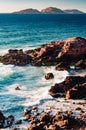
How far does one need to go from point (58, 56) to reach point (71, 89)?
15.9 metres

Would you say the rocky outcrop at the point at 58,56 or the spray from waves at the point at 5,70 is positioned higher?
the rocky outcrop at the point at 58,56

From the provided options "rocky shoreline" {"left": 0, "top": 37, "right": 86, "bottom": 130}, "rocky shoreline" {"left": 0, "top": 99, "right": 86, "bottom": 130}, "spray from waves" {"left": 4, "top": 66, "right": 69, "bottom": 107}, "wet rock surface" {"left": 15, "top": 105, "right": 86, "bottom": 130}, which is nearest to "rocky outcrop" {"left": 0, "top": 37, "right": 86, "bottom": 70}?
"rocky shoreline" {"left": 0, "top": 37, "right": 86, "bottom": 130}

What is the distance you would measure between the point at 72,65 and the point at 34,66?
5.40 meters

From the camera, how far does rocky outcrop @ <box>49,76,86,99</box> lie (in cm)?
2984


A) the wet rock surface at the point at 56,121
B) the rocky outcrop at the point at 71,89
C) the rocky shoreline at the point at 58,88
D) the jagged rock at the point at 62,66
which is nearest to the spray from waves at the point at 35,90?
the rocky shoreline at the point at 58,88

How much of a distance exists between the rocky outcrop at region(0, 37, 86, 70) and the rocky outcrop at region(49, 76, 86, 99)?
10396mm

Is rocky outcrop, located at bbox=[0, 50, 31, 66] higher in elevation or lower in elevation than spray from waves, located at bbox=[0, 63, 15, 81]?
higher

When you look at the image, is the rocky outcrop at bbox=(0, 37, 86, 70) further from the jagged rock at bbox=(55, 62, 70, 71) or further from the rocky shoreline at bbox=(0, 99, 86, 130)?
the rocky shoreline at bbox=(0, 99, 86, 130)

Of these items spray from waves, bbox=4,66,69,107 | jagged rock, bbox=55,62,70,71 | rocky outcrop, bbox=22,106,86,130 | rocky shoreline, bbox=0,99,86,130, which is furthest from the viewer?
jagged rock, bbox=55,62,70,71

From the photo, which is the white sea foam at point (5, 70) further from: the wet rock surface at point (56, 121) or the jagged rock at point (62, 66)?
the wet rock surface at point (56, 121)

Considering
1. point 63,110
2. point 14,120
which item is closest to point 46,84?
point 63,110

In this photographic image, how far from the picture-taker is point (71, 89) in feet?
98.4

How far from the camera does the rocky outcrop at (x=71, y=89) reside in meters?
29.8

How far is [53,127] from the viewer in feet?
75.8
